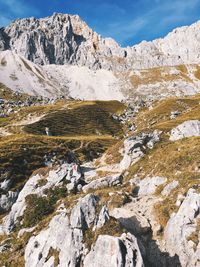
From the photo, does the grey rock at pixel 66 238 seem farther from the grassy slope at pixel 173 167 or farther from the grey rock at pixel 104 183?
the grey rock at pixel 104 183

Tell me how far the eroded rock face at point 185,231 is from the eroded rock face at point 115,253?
5573 millimetres

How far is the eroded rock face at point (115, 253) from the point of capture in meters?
31.2

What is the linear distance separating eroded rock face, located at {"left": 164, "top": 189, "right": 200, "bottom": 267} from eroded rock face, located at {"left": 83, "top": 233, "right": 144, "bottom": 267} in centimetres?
557

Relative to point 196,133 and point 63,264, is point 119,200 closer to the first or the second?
point 63,264

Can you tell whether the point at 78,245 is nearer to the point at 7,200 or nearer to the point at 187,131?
the point at 7,200

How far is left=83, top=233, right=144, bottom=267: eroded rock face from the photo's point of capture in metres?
31.2

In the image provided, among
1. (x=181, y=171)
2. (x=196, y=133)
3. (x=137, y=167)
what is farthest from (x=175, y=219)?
(x=196, y=133)

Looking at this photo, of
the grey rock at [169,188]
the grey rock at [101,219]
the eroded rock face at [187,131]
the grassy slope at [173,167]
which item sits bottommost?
the grey rock at [101,219]

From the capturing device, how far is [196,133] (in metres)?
85.4

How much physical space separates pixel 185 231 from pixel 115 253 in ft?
29.8

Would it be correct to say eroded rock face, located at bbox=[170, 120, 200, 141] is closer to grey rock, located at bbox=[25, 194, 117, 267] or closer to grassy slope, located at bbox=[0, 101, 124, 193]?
grassy slope, located at bbox=[0, 101, 124, 193]

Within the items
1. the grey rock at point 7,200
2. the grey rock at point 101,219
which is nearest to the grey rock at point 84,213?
the grey rock at point 101,219

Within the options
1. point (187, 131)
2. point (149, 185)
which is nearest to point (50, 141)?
point (187, 131)

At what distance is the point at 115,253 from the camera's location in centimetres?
3153
